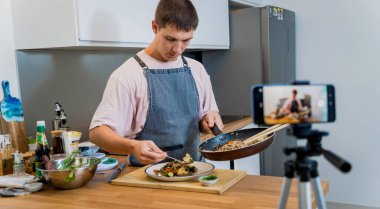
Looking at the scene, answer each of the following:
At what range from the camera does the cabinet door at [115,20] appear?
1636 mm

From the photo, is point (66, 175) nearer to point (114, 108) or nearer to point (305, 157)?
point (114, 108)

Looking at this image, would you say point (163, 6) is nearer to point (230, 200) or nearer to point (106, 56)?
point (230, 200)

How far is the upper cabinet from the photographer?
162 cm

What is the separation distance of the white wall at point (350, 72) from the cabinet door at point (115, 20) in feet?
5.25

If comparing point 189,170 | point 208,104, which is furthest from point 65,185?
point 208,104

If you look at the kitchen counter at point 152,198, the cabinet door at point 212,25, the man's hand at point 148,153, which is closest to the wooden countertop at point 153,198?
the kitchen counter at point 152,198

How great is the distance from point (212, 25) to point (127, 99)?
1.33 meters

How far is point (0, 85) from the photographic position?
1.71 meters

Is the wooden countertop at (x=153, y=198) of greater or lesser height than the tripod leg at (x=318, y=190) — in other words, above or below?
below

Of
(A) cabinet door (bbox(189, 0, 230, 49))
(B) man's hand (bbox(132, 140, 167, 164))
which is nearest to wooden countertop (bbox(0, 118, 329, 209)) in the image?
(B) man's hand (bbox(132, 140, 167, 164))

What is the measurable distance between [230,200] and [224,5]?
1872mm

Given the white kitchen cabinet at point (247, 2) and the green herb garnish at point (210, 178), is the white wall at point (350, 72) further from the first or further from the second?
the green herb garnish at point (210, 178)

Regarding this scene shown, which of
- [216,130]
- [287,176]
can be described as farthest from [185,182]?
[287,176]

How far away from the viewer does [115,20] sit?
178 cm
